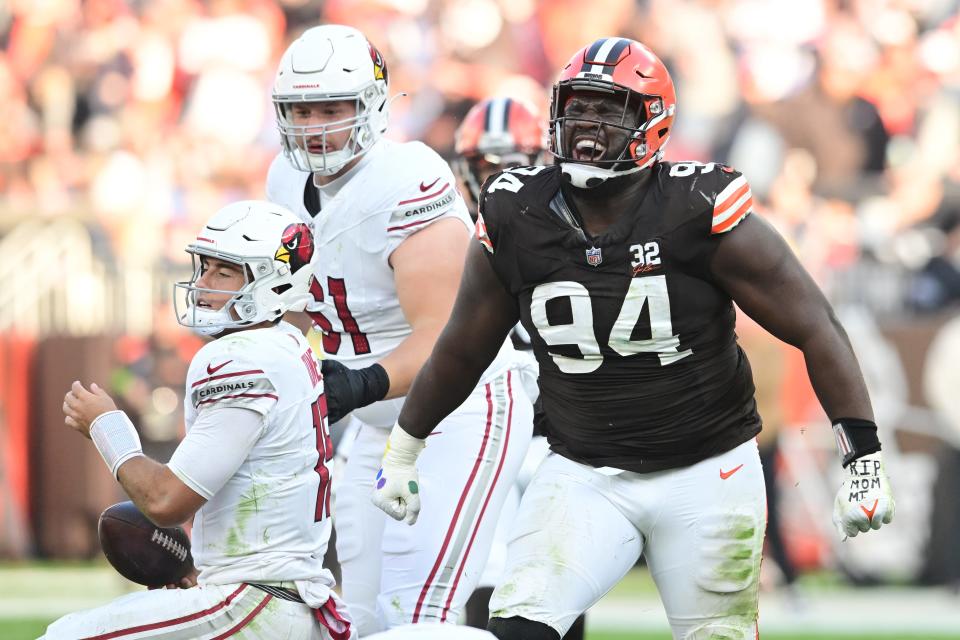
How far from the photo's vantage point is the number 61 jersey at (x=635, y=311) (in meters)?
3.80

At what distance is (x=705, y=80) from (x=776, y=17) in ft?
2.78

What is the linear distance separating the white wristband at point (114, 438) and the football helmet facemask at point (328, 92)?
3.80 feet

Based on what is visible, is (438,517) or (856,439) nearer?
(856,439)

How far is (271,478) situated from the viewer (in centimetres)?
377

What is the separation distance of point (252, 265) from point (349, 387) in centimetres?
48

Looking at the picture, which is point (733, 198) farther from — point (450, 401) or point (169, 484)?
point (169, 484)

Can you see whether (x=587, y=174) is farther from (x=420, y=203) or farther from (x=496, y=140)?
(x=496, y=140)

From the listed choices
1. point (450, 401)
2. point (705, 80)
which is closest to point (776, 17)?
point (705, 80)

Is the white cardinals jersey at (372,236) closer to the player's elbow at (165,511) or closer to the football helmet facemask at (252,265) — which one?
the football helmet facemask at (252,265)

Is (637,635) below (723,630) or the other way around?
below

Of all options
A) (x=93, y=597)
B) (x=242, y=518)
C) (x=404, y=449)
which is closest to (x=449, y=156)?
(x=93, y=597)

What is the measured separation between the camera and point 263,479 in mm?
3758

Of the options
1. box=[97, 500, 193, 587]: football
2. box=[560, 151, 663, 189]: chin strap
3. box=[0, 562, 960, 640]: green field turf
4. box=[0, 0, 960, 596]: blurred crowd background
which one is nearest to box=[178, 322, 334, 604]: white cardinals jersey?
box=[97, 500, 193, 587]: football

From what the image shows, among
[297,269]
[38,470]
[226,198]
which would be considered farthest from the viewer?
[226,198]
